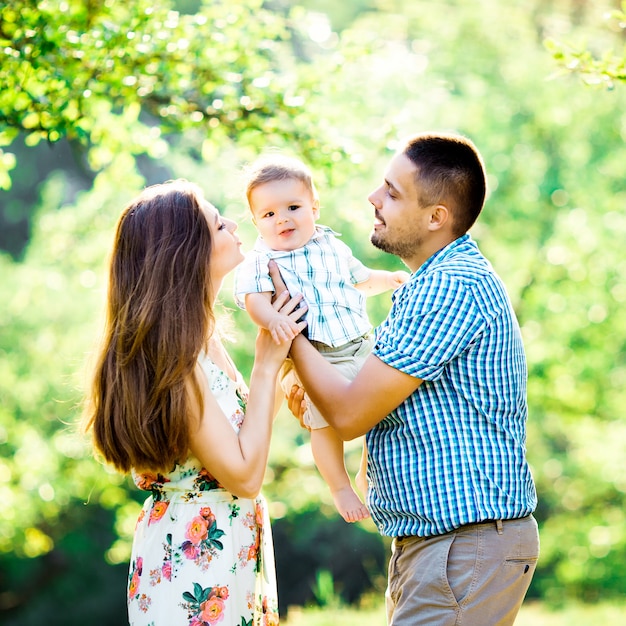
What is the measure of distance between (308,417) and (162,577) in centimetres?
67

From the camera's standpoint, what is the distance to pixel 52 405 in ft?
28.8

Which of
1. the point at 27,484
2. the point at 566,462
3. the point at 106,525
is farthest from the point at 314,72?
the point at 106,525

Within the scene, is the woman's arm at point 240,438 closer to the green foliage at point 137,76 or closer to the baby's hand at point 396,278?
the baby's hand at point 396,278

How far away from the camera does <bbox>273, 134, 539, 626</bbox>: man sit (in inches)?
88.6

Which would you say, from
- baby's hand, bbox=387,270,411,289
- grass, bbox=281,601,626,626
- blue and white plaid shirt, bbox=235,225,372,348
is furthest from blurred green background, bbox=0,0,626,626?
blue and white plaid shirt, bbox=235,225,372,348

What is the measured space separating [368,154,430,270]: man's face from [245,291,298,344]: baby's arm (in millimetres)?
346

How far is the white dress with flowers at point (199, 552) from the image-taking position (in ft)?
7.89

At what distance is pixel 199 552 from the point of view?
2.42 m

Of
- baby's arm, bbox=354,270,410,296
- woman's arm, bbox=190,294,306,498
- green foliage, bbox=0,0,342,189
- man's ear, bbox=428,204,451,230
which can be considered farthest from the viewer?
green foliage, bbox=0,0,342,189

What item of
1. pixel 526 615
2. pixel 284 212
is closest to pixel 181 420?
pixel 284 212

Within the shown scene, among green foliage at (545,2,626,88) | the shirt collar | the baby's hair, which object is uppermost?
green foliage at (545,2,626,88)

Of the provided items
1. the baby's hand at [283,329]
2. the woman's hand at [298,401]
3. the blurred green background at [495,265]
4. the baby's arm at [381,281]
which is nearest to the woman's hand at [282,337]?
the baby's hand at [283,329]

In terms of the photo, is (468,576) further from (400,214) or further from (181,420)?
(400,214)

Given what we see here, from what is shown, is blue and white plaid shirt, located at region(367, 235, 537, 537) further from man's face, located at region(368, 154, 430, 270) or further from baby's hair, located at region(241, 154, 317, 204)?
baby's hair, located at region(241, 154, 317, 204)
